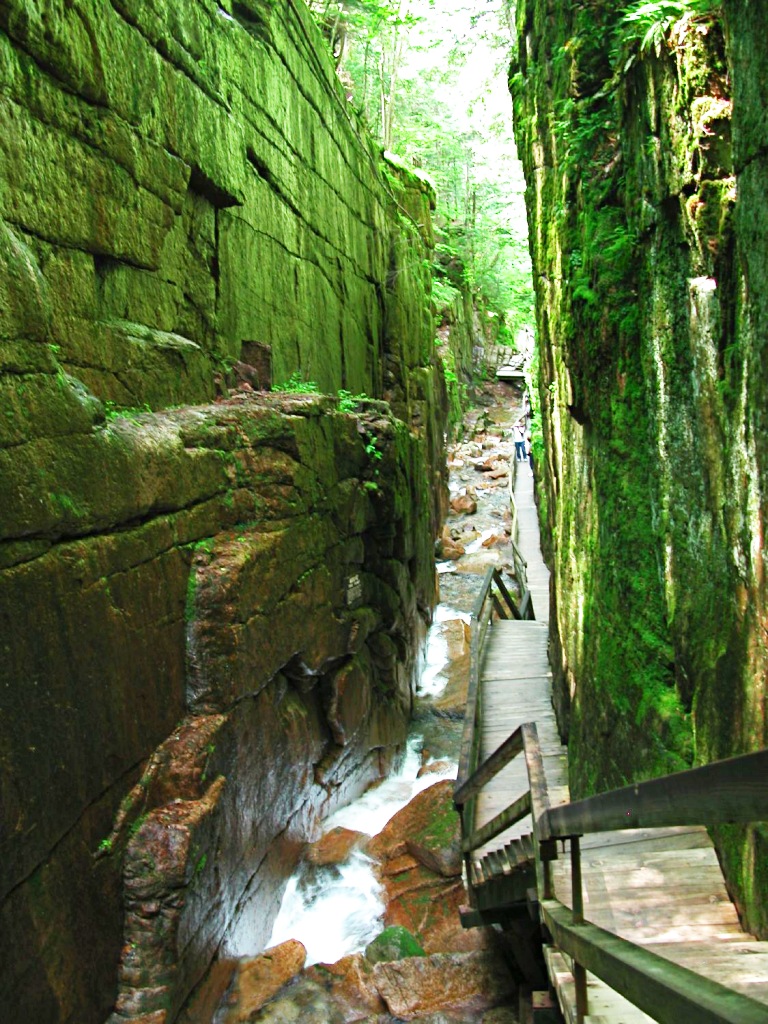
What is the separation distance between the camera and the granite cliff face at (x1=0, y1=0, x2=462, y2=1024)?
4.32m

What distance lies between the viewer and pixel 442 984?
20.4ft

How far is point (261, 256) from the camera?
9508 millimetres

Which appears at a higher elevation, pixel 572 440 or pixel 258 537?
pixel 572 440

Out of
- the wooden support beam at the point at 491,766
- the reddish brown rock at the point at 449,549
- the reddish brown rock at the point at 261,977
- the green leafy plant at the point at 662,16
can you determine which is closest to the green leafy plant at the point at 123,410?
the wooden support beam at the point at 491,766

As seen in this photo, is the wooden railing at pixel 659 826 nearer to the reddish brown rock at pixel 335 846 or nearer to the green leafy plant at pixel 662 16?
the green leafy plant at pixel 662 16

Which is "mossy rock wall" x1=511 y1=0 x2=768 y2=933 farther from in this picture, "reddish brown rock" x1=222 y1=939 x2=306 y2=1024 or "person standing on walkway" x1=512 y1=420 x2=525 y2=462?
"person standing on walkway" x1=512 y1=420 x2=525 y2=462

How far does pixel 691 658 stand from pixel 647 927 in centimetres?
169

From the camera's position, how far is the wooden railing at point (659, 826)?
59.9 inches

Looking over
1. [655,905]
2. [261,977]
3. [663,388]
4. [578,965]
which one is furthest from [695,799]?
[261,977]

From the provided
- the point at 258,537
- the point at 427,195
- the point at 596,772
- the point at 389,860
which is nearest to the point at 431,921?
the point at 389,860

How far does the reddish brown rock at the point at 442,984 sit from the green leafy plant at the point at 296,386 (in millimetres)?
6516

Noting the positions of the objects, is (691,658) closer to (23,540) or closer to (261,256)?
(23,540)

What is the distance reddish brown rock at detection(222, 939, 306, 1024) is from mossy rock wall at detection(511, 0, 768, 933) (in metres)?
3.08

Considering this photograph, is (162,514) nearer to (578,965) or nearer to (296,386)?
(578,965)
